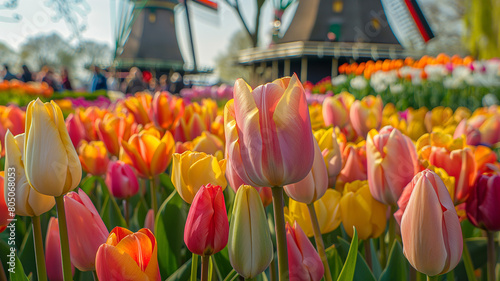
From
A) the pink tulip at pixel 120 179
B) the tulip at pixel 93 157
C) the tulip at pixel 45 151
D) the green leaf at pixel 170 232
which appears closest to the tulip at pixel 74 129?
the tulip at pixel 93 157

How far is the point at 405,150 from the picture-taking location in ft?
3.13

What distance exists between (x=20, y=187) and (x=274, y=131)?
1.56ft

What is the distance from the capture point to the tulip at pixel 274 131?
655mm

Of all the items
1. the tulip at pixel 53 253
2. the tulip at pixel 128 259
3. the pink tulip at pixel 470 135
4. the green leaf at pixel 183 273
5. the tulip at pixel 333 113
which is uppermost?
the tulip at pixel 333 113

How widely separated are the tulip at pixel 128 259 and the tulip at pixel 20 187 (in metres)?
0.20

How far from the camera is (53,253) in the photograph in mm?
910

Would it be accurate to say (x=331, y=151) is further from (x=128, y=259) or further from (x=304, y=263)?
(x=128, y=259)

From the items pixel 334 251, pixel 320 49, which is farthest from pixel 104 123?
pixel 320 49

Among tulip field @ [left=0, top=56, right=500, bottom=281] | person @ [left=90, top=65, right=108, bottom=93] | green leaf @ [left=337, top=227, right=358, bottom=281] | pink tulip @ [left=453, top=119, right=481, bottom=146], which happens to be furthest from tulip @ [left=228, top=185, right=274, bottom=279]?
person @ [left=90, top=65, right=108, bottom=93]

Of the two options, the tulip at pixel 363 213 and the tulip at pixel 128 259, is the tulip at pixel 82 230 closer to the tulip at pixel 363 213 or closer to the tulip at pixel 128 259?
the tulip at pixel 128 259

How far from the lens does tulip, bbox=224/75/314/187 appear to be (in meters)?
0.66

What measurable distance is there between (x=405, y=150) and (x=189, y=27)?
30329mm

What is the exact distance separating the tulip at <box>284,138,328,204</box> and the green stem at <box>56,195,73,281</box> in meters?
0.40

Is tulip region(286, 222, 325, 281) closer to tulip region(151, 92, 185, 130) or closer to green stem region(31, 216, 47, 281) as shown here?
green stem region(31, 216, 47, 281)
